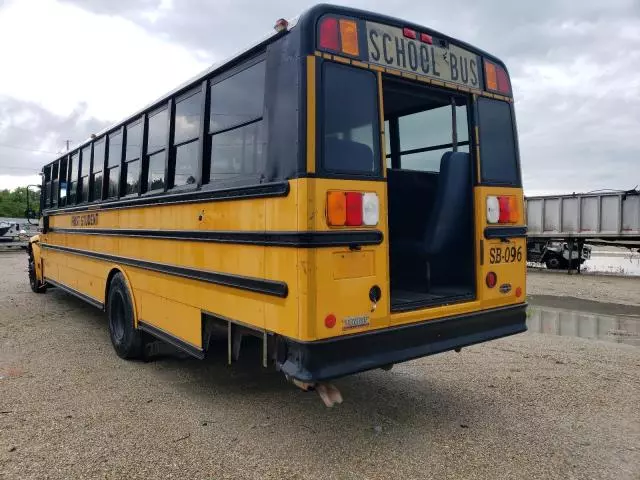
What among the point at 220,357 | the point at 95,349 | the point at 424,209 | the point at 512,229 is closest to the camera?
the point at 512,229

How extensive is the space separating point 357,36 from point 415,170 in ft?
5.23

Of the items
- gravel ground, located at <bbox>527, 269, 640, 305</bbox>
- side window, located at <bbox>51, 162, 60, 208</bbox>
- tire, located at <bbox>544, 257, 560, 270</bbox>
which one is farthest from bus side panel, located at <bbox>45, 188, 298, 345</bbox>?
tire, located at <bbox>544, 257, 560, 270</bbox>

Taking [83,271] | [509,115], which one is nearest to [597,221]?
[509,115]

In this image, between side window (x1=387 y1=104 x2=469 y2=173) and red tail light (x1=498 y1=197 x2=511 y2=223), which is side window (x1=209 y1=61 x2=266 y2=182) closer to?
side window (x1=387 y1=104 x2=469 y2=173)

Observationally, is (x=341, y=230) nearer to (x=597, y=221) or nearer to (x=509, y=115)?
(x=509, y=115)

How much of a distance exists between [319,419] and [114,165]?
3.78 meters

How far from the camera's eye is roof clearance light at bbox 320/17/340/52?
9.84 feet

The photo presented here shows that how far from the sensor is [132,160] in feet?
17.4

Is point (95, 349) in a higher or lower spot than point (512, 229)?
lower

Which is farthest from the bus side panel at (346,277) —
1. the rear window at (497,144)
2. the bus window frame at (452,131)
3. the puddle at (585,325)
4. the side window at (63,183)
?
the side window at (63,183)

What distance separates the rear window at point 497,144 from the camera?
400 centimetres

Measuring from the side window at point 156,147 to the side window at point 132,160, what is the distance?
10.5 inches

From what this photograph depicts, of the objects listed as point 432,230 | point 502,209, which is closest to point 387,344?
point 432,230

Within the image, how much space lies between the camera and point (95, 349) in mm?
5730
